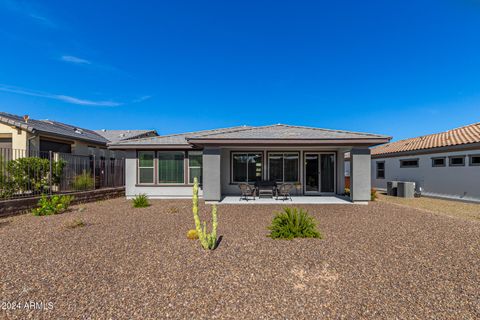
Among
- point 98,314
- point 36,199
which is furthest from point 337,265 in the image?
point 36,199

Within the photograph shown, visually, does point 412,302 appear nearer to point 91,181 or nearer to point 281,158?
point 281,158

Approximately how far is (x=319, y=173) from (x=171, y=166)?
8.71 metres

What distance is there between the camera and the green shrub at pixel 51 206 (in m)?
8.42

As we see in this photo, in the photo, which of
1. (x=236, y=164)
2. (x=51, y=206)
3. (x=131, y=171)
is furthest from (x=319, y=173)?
(x=51, y=206)

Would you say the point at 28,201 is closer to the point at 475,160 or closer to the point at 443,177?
the point at 475,160

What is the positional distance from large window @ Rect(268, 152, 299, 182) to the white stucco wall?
29.6 feet

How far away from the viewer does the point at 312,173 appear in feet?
43.8

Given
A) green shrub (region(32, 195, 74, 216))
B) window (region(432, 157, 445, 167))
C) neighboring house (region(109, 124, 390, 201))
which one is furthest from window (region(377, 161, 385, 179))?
green shrub (region(32, 195, 74, 216))

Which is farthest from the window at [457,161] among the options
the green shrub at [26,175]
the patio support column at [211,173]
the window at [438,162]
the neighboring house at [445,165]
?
the green shrub at [26,175]

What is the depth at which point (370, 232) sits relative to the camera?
20.4 feet

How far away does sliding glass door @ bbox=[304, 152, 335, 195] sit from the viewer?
521 inches

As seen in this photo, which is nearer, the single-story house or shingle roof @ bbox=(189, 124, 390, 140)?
shingle roof @ bbox=(189, 124, 390, 140)

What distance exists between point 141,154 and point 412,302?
12786 millimetres

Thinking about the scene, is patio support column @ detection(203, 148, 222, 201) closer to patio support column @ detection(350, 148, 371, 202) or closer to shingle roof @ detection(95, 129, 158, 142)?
patio support column @ detection(350, 148, 371, 202)
